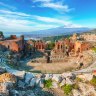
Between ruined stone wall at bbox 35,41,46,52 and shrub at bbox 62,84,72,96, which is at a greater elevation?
ruined stone wall at bbox 35,41,46,52

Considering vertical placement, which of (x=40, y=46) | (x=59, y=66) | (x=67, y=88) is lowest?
(x=67, y=88)

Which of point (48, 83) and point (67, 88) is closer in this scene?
point (67, 88)

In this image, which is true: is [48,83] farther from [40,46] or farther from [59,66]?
[40,46]

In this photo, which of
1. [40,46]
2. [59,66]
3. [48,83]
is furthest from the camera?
[40,46]

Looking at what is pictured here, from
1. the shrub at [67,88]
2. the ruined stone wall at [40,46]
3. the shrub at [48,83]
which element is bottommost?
the shrub at [67,88]

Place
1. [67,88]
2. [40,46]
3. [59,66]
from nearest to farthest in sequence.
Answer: [67,88] < [59,66] < [40,46]

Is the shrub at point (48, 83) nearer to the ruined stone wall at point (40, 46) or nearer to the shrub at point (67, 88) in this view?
the shrub at point (67, 88)

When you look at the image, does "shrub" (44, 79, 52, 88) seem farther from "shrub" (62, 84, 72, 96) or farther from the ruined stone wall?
the ruined stone wall

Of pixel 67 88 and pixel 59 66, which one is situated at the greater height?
pixel 59 66

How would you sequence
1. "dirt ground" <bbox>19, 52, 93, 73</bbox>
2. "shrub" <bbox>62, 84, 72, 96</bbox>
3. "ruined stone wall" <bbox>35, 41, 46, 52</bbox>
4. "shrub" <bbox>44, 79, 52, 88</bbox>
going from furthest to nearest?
"ruined stone wall" <bbox>35, 41, 46, 52</bbox> → "dirt ground" <bbox>19, 52, 93, 73</bbox> → "shrub" <bbox>44, 79, 52, 88</bbox> → "shrub" <bbox>62, 84, 72, 96</bbox>

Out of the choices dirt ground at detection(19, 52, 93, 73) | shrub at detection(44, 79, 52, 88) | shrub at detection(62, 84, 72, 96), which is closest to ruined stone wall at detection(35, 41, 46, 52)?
dirt ground at detection(19, 52, 93, 73)

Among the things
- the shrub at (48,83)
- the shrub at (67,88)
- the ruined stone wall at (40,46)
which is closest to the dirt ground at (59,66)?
the shrub at (48,83)

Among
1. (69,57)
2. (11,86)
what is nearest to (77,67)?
(69,57)

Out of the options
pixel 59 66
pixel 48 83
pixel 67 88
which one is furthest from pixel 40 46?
pixel 67 88
